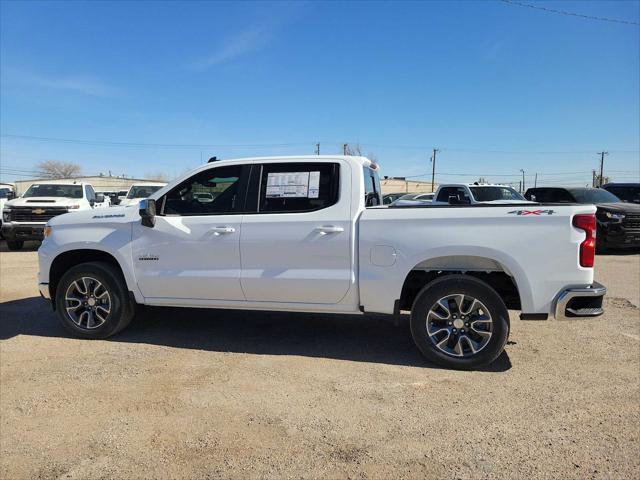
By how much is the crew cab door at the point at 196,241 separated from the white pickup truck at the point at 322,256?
12 millimetres

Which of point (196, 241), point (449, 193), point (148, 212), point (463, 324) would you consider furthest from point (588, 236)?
point (449, 193)

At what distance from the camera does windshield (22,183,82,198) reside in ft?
46.2

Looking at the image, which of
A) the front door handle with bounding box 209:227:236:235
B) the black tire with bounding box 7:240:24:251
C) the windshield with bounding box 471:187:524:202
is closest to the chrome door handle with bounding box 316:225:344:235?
the front door handle with bounding box 209:227:236:235

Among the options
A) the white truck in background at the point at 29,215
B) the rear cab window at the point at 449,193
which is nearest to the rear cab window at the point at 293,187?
the rear cab window at the point at 449,193

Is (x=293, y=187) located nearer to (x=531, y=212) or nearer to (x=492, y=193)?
(x=531, y=212)

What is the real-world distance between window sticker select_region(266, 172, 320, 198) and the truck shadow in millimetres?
1582

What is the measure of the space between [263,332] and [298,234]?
4.83 feet

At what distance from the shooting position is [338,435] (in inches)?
124

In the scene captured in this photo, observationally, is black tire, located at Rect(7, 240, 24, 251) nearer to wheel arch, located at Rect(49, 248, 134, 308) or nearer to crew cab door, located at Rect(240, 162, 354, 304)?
wheel arch, located at Rect(49, 248, 134, 308)

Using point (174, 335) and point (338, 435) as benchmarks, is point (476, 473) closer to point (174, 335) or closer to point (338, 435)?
point (338, 435)

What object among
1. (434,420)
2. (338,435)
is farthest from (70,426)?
(434,420)

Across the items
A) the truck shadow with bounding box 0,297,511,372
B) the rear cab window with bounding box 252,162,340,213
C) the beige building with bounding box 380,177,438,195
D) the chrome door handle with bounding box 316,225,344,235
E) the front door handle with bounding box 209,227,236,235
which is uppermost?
the beige building with bounding box 380,177,438,195

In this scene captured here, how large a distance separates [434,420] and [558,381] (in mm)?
1397

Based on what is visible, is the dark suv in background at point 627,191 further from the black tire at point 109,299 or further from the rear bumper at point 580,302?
the black tire at point 109,299
